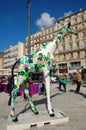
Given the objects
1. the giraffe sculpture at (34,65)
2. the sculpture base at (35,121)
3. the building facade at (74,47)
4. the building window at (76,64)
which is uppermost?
the building facade at (74,47)

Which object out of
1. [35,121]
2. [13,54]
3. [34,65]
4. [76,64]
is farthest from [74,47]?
[35,121]

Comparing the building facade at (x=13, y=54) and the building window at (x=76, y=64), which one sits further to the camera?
the building facade at (x=13, y=54)

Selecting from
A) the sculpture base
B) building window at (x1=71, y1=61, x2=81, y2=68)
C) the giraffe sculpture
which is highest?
building window at (x1=71, y1=61, x2=81, y2=68)

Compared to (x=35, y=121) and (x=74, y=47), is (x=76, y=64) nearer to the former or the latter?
(x=74, y=47)

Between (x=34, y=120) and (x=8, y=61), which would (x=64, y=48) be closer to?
(x=8, y=61)

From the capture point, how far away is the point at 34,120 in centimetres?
536

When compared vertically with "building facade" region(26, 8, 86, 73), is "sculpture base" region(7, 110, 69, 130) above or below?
below

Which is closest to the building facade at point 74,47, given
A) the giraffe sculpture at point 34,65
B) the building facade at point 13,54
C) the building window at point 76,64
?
the building window at point 76,64

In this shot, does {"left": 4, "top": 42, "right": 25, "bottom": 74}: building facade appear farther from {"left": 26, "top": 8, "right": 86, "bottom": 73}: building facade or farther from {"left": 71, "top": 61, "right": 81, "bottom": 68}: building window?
{"left": 71, "top": 61, "right": 81, "bottom": 68}: building window

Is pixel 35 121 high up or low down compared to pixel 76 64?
down

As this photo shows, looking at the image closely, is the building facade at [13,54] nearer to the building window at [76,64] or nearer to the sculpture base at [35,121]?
the building window at [76,64]

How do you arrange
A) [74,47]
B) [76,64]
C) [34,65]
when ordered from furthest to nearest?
[74,47], [76,64], [34,65]

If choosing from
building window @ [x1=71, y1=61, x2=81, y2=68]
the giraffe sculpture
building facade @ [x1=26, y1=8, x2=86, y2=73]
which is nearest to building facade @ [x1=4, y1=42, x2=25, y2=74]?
building facade @ [x1=26, y1=8, x2=86, y2=73]

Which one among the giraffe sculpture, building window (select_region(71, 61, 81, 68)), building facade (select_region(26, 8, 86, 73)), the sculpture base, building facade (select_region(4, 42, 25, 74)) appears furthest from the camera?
building facade (select_region(4, 42, 25, 74))
